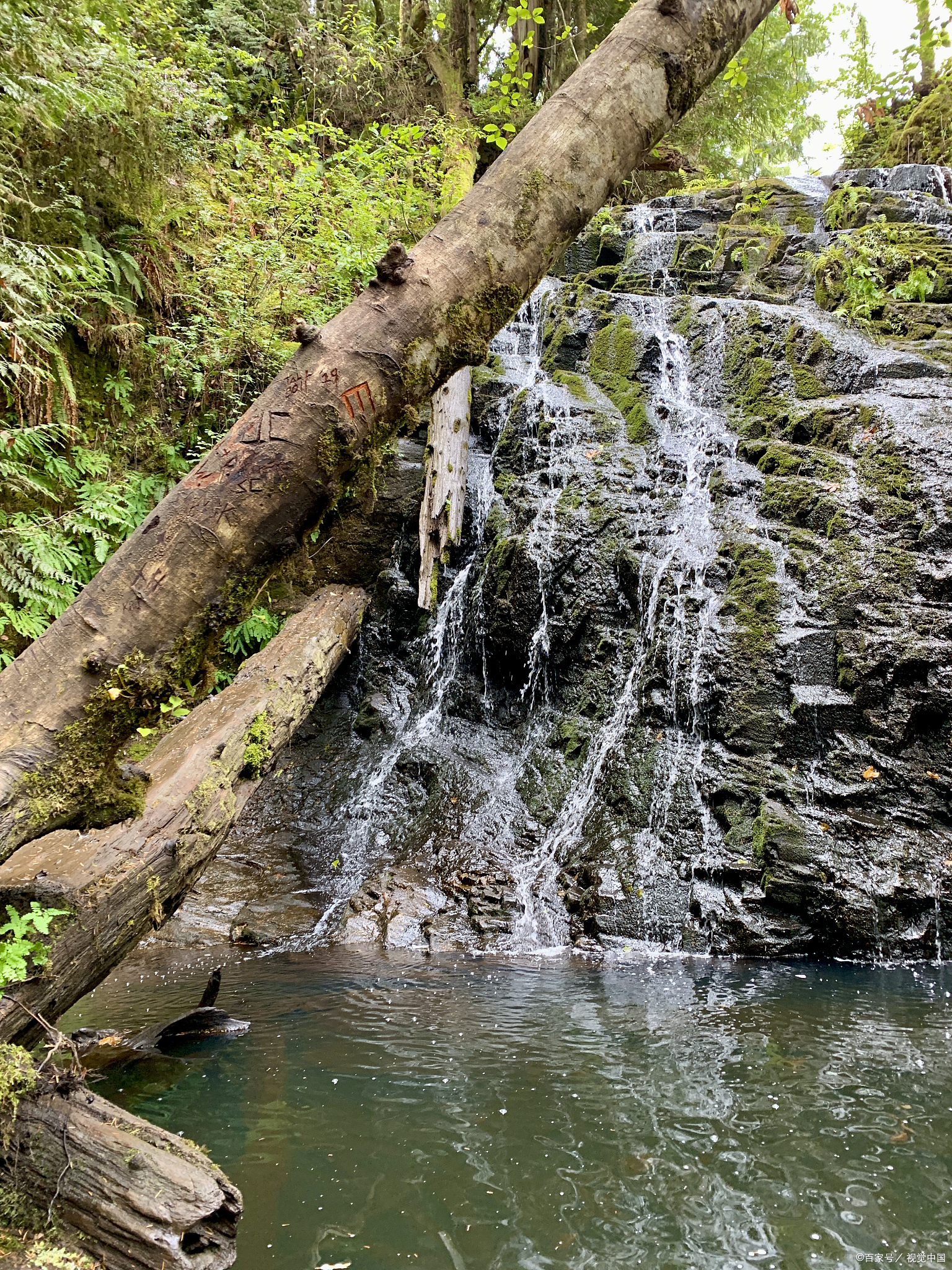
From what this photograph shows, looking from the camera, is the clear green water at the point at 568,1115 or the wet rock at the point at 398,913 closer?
the clear green water at the point at 568,1115

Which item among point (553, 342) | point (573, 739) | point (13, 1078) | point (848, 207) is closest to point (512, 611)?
point (573, 739)

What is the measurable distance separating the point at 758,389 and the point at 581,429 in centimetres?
233

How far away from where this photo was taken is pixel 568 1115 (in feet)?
10.0

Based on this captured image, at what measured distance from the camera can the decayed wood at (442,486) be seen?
8.03 meters

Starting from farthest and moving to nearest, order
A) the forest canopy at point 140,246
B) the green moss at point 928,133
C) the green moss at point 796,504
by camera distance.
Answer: the green moss at point 928,133, the green moss at point 796,504, the forest canopy at point 140,246

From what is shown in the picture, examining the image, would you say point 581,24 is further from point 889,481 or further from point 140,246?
point 889,481

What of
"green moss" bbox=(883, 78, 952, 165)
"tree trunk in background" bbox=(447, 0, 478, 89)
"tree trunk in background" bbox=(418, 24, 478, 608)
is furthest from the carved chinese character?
"green moss" bbox=(883, 78, 952, 165)

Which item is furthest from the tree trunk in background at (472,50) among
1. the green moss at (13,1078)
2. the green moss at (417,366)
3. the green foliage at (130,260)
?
the green moss at (13,1078)

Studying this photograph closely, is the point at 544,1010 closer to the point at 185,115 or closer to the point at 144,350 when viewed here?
the point at 144,350

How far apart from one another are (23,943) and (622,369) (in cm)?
1043

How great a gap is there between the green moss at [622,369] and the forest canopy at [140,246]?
298 centimetres

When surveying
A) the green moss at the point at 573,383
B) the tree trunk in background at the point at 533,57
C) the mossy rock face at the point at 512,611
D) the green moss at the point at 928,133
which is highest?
the tree trunk in background at the point at 533,57

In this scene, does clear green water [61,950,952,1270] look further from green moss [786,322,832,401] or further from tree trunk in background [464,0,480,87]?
tree trunk in background [464,0,480,87]

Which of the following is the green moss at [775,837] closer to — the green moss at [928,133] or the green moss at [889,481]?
the green moss at [889,481]
